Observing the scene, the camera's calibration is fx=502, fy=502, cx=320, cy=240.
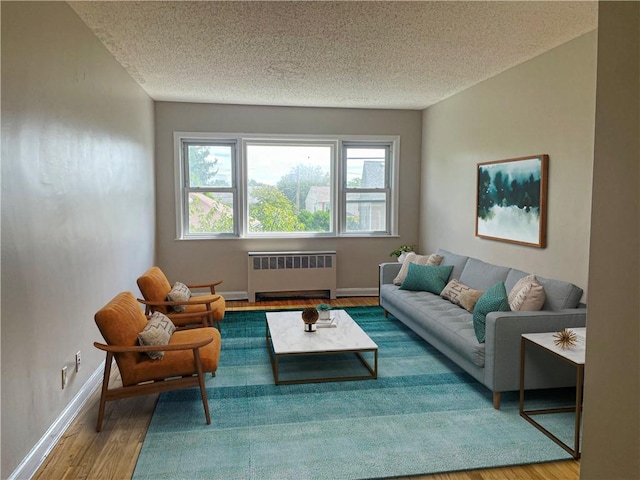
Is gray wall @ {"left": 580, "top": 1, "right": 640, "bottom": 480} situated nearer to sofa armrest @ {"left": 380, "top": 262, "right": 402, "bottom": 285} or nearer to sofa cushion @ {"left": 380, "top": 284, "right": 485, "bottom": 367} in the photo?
sofa cushion @ {"left": 380, "top": 284, "right": 485, "bottom": 367}

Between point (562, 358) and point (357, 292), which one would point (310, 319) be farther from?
point (357, 292)

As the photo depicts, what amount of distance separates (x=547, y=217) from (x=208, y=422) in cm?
317

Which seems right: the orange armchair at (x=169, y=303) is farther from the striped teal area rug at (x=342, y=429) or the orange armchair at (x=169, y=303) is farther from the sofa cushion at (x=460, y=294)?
the sofa cushion at (x=460, y=294)

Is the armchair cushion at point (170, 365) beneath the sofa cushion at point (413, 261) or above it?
beneath

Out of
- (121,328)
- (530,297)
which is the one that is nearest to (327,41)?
(530,297)

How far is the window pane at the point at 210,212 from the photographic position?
6895 mm

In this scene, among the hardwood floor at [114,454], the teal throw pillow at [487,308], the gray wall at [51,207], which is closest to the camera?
the gray wall at [51,207]

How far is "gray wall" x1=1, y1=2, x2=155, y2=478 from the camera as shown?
2426mm

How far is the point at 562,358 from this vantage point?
2857mm

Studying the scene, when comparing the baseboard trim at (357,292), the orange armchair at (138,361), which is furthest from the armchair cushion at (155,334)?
the baseboard trim at (357,292)

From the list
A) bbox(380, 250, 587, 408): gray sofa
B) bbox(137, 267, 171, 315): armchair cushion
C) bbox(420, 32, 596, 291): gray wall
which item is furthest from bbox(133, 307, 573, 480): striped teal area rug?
bbox(420, 32, 596, 291): gray wall

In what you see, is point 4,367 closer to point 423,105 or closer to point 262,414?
point 262,414

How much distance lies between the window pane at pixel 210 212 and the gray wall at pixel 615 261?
613cm

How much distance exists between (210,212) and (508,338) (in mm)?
4649
